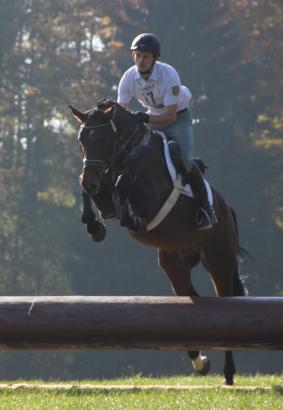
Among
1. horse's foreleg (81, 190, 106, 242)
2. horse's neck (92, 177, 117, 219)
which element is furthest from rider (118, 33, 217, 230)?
horse's foreleg (81, 190, 106, 242)

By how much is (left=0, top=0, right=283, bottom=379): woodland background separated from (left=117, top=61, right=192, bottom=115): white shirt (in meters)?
28.2

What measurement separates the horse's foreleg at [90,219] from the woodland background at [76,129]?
28.4m

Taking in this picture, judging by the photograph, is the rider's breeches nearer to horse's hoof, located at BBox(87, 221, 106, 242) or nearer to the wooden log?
horse's hoof, located at BBox(87, 221, 106, 242)

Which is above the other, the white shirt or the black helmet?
the black helmet

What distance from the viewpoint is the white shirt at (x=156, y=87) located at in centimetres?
1108

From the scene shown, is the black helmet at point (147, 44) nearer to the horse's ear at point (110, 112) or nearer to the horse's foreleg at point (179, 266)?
the horse's ear at point (110, 112)

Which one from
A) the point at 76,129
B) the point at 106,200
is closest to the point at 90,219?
the point at 106,200

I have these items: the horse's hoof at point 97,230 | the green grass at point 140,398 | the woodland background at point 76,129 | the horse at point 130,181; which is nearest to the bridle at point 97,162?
the horse at point 130,181

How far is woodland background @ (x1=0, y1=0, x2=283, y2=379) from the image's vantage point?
40.5 meters

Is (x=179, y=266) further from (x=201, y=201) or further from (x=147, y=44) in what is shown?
(x=147, y=44)

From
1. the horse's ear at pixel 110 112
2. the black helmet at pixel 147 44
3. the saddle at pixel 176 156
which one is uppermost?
the black helmet at pixel 147 44

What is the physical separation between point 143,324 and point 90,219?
4.66 ft

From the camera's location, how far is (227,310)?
9.69 metres

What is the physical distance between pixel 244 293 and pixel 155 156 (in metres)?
2.93
